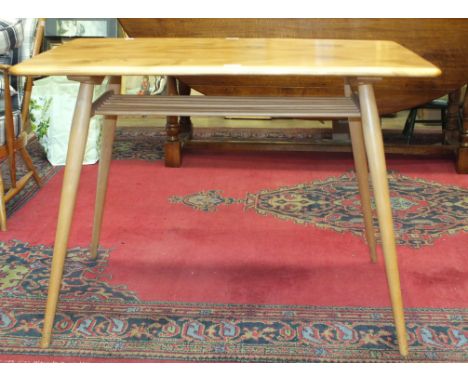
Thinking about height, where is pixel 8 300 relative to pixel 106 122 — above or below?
below

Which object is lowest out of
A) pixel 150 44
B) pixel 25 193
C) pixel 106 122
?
pixel 25 193

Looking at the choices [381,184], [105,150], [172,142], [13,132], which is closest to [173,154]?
[172,142]

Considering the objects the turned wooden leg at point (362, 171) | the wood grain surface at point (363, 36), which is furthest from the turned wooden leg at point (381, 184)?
the wood grain surface at point (363, 36)

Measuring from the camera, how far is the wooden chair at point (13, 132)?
77.9 inches

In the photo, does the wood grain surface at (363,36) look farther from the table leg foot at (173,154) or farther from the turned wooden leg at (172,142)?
the table leg foot at (173,154)

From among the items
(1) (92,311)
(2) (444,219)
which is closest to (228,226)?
(1) (92,311)

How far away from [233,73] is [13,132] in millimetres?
1253

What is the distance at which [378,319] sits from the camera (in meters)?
1.47

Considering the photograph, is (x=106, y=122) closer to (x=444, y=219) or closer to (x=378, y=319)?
(x=378, y=319)

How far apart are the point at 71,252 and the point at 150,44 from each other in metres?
0.77

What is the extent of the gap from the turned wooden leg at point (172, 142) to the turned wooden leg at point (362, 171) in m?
1.32

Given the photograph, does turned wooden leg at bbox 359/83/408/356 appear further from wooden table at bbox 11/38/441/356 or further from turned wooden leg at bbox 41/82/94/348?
turned wooden leg at bbox 41/82/94/348

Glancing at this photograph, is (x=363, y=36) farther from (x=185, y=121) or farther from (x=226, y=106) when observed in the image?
(x=226, y=106)

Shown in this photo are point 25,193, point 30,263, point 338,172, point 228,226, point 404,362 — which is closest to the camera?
point 404,362
